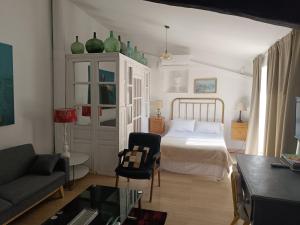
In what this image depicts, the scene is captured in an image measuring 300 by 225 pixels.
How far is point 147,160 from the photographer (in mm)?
A: 3180

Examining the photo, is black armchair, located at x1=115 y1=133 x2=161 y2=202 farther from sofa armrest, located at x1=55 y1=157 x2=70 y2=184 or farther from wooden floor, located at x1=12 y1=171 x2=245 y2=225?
sofa armrest, located at x1=55 y1=157 x2=70 y2=184

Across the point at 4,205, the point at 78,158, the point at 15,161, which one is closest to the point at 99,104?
the point at 78,158

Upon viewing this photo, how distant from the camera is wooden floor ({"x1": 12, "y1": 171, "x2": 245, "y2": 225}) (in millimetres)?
2475

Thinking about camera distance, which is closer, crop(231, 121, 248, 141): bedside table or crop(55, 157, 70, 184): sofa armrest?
crop(55, 157, 70, 184): sofa armrest

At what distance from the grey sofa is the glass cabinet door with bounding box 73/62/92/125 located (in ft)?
3.08

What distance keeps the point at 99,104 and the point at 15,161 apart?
140 cm

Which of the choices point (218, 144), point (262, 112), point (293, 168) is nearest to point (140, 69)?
point (218, 144)

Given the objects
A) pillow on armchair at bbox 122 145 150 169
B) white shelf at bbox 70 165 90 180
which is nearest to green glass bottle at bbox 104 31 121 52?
pillow on armchair at bbox 122 145 150 169

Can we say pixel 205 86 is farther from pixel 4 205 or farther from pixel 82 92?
pixel 4 205

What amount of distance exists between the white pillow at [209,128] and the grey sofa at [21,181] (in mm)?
3033

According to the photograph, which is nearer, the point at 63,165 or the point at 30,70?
the point at 63,165

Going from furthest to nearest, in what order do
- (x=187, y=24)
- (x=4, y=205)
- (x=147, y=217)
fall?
(x=187, y=24), (x=147, y=217), (x=4, y=205)

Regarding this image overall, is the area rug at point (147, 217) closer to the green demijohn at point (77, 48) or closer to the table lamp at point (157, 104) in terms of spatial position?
the green demijohn at point (77, 48)

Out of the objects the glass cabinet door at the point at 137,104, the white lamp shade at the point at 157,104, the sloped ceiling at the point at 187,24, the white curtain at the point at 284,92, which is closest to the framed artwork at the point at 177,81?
the white lamp shade at the point at 157,104
